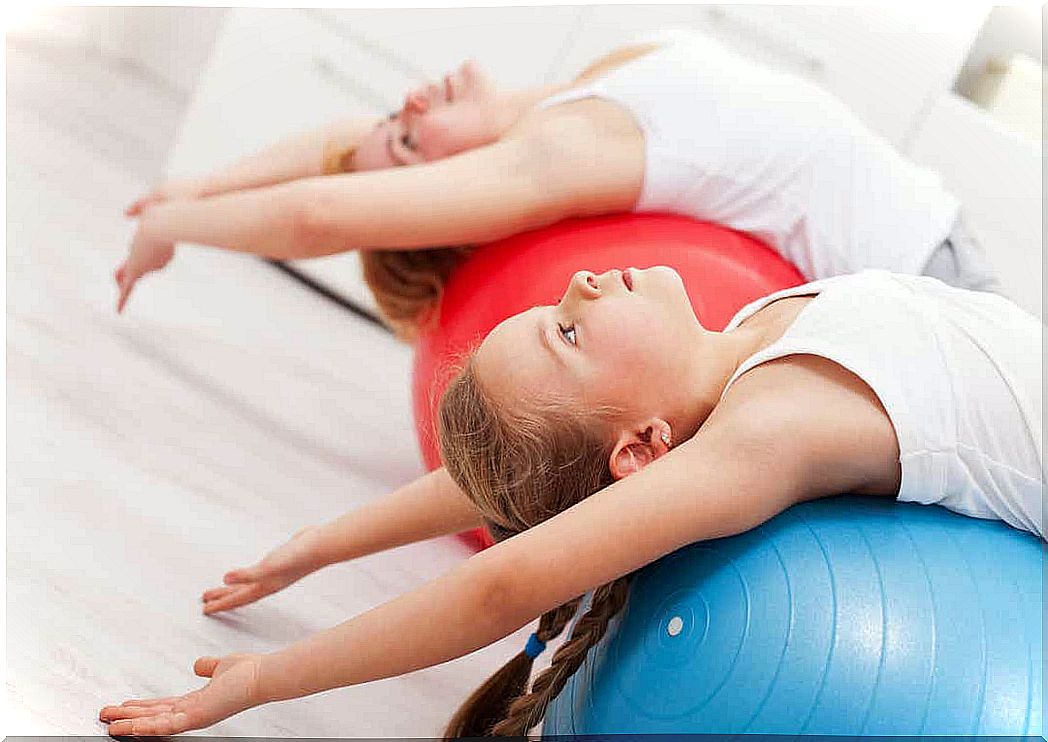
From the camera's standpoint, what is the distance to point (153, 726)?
45.1 inches

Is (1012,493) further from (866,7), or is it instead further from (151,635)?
(866,7)

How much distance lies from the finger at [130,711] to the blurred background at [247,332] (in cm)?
1

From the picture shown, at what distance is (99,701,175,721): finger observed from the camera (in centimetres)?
116

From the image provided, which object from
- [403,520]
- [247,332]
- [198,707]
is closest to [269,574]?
[403,520]

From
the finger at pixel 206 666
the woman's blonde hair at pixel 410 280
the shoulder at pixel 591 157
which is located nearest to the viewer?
the finger at pixel 206 666

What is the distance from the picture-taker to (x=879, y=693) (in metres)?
0.99

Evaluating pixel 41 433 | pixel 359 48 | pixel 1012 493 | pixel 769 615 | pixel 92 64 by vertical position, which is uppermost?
pixel 1012 493

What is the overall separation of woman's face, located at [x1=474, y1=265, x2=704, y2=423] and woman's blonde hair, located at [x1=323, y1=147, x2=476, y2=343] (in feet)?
1.93

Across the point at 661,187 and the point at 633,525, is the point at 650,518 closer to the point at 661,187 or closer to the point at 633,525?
the point at 633,525

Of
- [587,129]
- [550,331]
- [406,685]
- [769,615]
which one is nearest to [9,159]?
[587,129]

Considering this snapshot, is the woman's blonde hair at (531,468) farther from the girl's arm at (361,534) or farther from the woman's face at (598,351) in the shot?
the girl's arm at (361,534)

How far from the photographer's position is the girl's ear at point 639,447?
1.15m

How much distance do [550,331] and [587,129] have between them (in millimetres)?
583

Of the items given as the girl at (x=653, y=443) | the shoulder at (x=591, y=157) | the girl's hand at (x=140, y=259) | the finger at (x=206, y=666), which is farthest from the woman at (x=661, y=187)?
the finger at (x=206, y=666)
